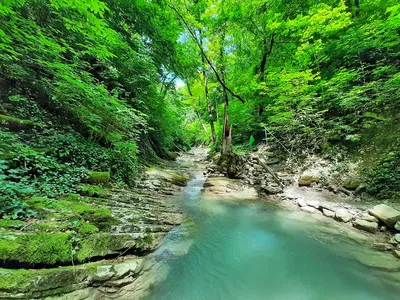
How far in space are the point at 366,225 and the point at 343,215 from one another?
0.59 m

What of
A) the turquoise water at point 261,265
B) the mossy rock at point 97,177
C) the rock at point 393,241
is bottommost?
the turquoise water at point 261,265

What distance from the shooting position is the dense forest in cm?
362

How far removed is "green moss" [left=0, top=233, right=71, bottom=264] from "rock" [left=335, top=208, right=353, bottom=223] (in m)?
6.00

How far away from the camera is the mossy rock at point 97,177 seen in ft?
14.9

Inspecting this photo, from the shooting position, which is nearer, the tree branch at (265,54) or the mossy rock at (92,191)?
the mossy rock at (92,191)

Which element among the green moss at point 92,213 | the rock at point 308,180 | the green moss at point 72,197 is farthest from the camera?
the rock at point 308,180

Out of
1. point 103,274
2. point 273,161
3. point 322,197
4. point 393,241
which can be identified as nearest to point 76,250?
point 103,274

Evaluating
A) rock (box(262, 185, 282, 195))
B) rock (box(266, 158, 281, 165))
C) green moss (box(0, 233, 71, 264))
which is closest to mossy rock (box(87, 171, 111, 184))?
green moss (box(0, 233, 71, 264))

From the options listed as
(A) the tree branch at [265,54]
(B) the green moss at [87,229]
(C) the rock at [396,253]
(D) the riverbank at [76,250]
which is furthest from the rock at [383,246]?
(A) the tree branch at [265,54]

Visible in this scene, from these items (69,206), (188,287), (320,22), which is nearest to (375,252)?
(188,287)

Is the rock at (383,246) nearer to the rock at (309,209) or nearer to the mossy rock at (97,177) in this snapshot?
the rock at (309,209)

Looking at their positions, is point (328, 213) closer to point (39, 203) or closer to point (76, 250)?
point (76, 250)

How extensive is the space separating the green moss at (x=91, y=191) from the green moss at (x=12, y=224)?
149 centimetres

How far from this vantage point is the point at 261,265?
338 cm
